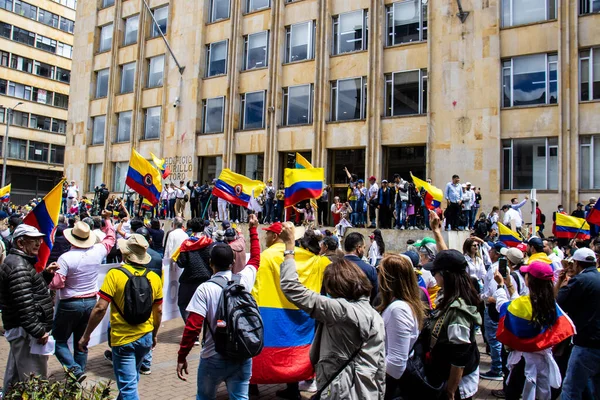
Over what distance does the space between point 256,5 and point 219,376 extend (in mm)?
26581

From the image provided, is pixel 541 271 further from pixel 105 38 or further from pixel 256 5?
pixel 105 38

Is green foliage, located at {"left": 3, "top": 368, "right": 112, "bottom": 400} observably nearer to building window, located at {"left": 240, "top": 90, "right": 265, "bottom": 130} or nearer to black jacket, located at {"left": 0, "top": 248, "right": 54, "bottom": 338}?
black jacket, located at {"left": 0, "top": 248, "right": 54, "bottom": 338}

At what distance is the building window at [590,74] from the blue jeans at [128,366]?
64.7 feet

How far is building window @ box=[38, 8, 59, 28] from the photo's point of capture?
171ft

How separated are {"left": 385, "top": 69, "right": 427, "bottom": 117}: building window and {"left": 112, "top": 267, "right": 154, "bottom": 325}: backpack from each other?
18966mm

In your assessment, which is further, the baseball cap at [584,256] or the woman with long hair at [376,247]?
the woman with long hair at [376,247]

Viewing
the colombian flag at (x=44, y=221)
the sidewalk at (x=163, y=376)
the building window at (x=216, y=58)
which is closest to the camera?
the colombian flag at (x=44, y=221)

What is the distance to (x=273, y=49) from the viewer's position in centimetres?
2600

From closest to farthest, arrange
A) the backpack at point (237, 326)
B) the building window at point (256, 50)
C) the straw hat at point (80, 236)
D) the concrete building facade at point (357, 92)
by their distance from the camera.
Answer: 1. the backpack at point (237, 326)
2. the straw hat at point (80, 236)
3. the concrete building facade at point (357, 92)
4. the building window at point (256, 50)

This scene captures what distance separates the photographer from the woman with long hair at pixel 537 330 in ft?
14.2

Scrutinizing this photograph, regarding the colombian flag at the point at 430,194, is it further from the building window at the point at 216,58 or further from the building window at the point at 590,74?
the building window at the point at 216,58

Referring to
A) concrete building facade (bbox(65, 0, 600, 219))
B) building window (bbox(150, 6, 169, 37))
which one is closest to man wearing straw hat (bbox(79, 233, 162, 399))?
concrete building facade (bbox(65, 0, 600, 219))

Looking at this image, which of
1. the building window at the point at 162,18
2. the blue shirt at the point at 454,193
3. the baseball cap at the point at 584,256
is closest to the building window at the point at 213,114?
the building window at the point at 162,18

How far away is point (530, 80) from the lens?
19.7 meters
